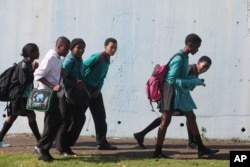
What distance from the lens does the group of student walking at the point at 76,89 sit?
8.07m

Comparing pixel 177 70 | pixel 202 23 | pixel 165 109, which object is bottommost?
pixel 165 109

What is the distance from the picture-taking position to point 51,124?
8.05 metres

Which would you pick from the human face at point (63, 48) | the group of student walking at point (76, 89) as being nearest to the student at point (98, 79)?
the group of student walking at point (76, 89)

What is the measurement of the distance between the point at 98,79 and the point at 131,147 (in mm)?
1199

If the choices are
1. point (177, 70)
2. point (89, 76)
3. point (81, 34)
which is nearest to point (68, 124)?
point (89, 76)

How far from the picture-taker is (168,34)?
10398mm

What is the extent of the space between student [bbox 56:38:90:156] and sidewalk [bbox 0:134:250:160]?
1.07 ft

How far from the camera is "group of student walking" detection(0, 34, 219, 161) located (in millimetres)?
8070

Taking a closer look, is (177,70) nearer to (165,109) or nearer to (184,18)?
(165,109)

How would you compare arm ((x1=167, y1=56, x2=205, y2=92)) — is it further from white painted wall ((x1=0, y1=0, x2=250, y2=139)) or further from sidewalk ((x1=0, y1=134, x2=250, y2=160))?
white painted wall ((x1=0, y1=0, x2=250, y2=139))

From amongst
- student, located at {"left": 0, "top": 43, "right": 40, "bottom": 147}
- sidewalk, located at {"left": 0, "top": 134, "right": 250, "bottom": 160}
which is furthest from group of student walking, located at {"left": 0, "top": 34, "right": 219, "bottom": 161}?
sidewalk, located at {"left": 0, "top": 134, "right": 250, "bottom": 160}

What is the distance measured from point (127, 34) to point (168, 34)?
26.4 inches

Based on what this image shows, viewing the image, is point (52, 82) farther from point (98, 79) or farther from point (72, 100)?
point (98, 79)

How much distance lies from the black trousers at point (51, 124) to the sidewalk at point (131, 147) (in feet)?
2.68
